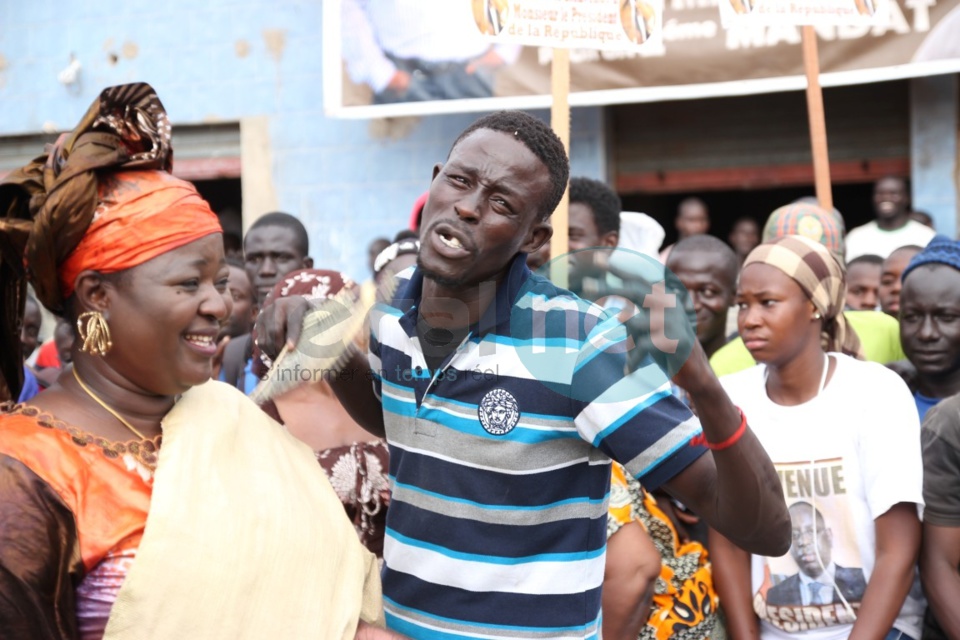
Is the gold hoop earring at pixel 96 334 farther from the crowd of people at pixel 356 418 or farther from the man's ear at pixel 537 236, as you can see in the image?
the man's ear at pixel 537 236

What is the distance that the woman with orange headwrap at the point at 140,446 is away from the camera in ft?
5.79

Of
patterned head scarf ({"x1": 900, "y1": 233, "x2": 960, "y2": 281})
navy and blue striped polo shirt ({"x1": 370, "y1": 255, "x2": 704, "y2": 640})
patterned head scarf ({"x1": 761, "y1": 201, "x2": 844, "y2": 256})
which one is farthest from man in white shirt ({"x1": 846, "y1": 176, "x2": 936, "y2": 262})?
navy and blue striped polo shirt ({"x1": 370, "y1": 255, "x2": 704, "y2": 640})

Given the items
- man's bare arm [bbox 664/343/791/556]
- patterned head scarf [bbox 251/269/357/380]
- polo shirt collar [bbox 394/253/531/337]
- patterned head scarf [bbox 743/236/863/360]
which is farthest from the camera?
patterned head scarf [bbox 743/236/863/360]

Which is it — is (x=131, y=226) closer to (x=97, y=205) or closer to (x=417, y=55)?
(x=97, y=205)

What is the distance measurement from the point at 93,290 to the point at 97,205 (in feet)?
0.53

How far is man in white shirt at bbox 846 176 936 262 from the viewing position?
6.99 m

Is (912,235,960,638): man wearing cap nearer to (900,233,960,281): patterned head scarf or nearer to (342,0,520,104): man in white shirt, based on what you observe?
(900,233,960,281): patterned head scarf

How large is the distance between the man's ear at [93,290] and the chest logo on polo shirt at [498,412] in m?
0.74

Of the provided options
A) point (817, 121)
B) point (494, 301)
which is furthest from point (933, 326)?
point (494, 301)

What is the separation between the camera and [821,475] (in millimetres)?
3041

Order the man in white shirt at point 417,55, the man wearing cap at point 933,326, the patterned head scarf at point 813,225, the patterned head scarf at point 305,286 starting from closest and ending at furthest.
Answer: the patterned head scarf at point 305,286
the man wearing cap at point 933,326
the patterned head scarf at point 813,225
the man in white shirt at point 417,55

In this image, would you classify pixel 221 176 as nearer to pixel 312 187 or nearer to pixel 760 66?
pixel 312 187

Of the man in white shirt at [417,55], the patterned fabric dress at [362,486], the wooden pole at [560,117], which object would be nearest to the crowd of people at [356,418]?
the patterned fabric dress at [362,486]

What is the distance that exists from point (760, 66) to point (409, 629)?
5791 mm
